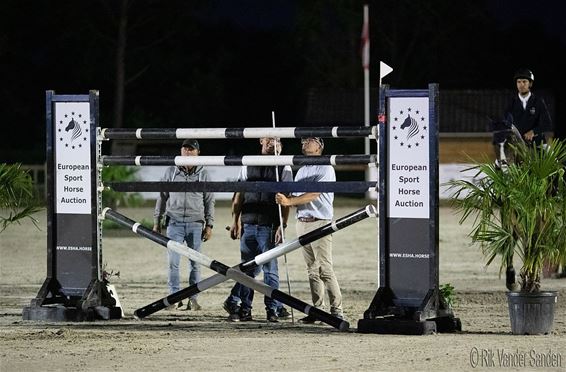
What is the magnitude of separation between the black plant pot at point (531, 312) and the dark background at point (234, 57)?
48324 mm

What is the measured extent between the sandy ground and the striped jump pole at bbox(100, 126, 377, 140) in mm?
1764

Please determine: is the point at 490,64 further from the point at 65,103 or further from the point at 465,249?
the point at 65,103

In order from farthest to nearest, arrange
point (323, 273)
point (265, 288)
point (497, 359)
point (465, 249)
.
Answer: point (465, 249)
point (323, 273)
point (265, 288)
point (497, 359)

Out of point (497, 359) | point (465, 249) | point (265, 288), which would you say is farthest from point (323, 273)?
point (465, 249)

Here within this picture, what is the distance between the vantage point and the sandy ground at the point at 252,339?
8.50m

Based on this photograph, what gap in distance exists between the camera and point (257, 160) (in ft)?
34.6

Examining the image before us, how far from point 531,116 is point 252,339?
546 cm

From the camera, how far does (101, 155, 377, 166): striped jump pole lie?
10.4m

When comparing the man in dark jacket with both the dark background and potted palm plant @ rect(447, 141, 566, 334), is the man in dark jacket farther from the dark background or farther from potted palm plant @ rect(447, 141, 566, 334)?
the dark background

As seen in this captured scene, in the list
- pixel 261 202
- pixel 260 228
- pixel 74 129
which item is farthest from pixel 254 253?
pixel 74 129

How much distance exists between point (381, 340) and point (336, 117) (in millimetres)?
48526

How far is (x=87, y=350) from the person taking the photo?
923 cm

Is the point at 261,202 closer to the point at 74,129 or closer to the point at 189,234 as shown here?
the point at 189,234

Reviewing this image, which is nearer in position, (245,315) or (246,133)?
(246,133)
